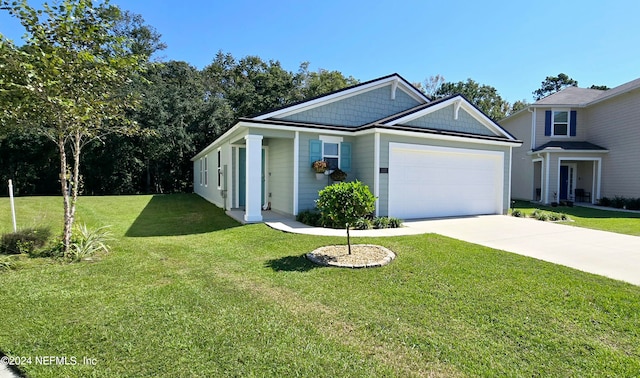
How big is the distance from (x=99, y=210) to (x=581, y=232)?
58.6 ft

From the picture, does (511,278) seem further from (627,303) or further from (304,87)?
(304,87)

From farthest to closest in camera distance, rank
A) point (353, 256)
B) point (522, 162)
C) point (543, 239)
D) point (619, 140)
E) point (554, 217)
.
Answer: point (522, 162)
point (619, 140)
point (554, 217)
point (543, 239)
point (353, 256)

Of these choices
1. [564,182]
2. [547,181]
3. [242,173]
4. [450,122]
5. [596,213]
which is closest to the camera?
[450,122]

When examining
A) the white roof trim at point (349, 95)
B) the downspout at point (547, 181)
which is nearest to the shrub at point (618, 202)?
the downspout at point (547, 181)

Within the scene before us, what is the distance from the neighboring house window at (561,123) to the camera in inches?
765

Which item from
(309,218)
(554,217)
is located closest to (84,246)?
(309,218)

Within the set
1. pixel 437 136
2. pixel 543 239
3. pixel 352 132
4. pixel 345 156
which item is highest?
pixel 352 132

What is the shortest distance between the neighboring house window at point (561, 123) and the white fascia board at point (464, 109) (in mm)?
8663

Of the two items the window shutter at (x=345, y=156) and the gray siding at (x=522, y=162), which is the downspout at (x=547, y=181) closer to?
the gray siding at (x=522, y=162)

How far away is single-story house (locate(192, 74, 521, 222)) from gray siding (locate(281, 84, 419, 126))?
1.5 inches

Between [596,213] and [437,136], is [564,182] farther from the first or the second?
[437,136]

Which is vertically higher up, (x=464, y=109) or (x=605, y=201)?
(x=464, y=109)

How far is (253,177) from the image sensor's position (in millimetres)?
10047

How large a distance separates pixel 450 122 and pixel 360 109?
3447 millimetres
